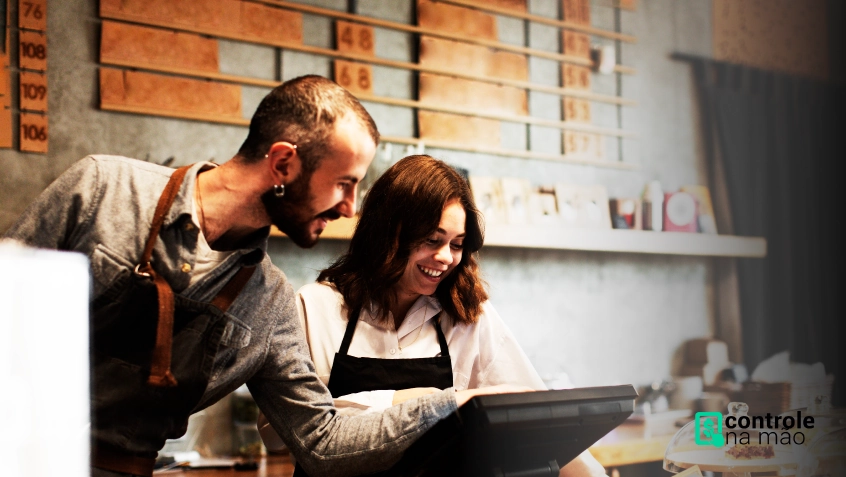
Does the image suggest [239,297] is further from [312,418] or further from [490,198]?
[490,198]

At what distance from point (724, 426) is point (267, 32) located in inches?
81.7

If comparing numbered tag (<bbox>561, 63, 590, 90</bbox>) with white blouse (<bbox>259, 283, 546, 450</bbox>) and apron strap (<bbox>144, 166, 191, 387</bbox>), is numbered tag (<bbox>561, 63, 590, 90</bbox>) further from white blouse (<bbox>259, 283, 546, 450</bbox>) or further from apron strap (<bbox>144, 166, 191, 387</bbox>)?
apron strap (<bbox>144, 166, 191, 387</bbox>)

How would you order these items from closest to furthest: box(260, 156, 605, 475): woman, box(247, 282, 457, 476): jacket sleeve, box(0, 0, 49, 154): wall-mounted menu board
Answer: box(247, 282, 457, 476): jacket sleeve < box(260, 156, 605, 475): woman < box(0, 0, 49, 154): wall-mounted menu board

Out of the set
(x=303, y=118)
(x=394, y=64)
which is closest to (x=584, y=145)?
(x=394, y=64)

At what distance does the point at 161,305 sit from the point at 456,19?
2.14 m

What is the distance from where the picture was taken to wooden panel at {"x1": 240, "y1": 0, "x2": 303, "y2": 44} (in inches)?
99.0

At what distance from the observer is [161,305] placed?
1104 mm

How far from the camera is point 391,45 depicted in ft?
9.18

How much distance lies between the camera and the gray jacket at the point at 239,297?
109cm

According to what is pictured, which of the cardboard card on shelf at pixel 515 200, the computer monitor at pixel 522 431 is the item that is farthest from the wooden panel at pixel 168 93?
the computer monitor at pixel 522 431

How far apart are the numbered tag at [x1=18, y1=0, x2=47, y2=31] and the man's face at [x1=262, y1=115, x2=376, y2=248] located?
4.74 ft

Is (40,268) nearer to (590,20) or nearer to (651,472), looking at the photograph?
(651,472)

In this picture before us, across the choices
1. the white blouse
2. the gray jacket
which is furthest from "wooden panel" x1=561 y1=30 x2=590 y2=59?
the gray jacket

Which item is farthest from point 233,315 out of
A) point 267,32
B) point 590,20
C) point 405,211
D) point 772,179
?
point 772,179
